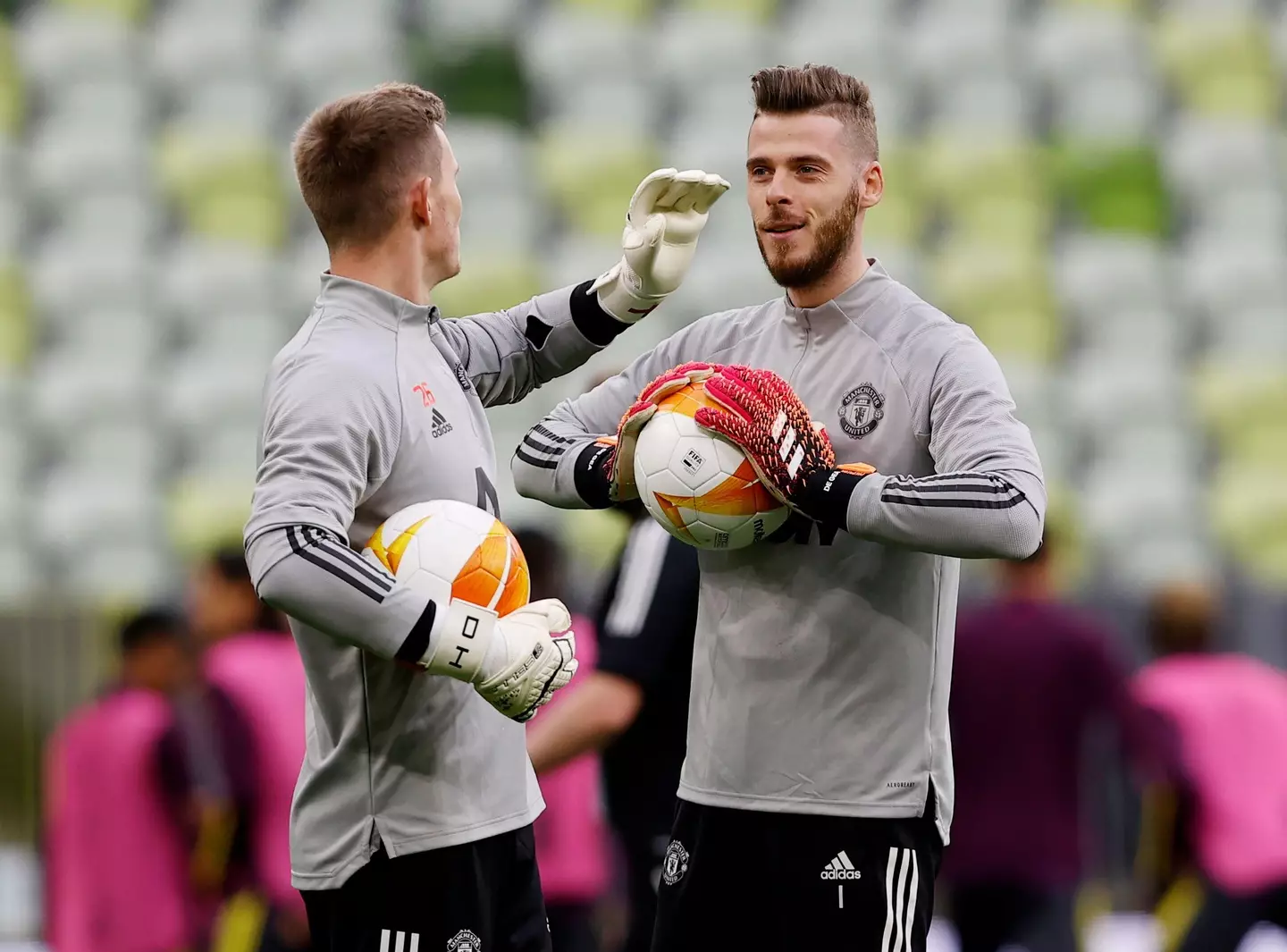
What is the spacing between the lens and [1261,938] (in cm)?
843

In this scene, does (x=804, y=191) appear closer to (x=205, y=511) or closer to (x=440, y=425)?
(x=440, y=425)

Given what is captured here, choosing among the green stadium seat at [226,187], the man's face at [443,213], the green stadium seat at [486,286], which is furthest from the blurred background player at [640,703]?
the green stadium seat at [226,187]

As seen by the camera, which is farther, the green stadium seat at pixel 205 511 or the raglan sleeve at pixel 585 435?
the green stadium seat at pixel 205 511

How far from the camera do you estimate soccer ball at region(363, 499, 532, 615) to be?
11.0ft

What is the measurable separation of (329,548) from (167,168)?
988 centimetres

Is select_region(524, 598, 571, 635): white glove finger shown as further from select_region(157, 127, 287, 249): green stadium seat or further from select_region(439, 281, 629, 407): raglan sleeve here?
select_region(157, 127, 287, 249): green stadium seat

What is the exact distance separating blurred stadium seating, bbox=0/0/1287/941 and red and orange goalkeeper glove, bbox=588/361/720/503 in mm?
6870

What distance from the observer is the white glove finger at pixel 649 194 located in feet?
12.8

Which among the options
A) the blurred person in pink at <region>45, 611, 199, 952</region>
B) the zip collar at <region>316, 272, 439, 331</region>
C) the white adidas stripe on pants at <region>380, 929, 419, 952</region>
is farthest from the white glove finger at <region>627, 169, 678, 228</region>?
the blurred person in pink at <region>45, 611, 199, 952</region>

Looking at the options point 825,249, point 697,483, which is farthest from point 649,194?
point 697,483

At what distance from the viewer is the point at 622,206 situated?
12.3 meters

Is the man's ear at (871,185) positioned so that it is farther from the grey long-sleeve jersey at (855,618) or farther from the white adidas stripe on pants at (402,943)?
the white adidas stripe on pants at (402,943)

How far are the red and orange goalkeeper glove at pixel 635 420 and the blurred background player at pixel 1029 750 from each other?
337 centimetres

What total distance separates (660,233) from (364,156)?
71 cm
